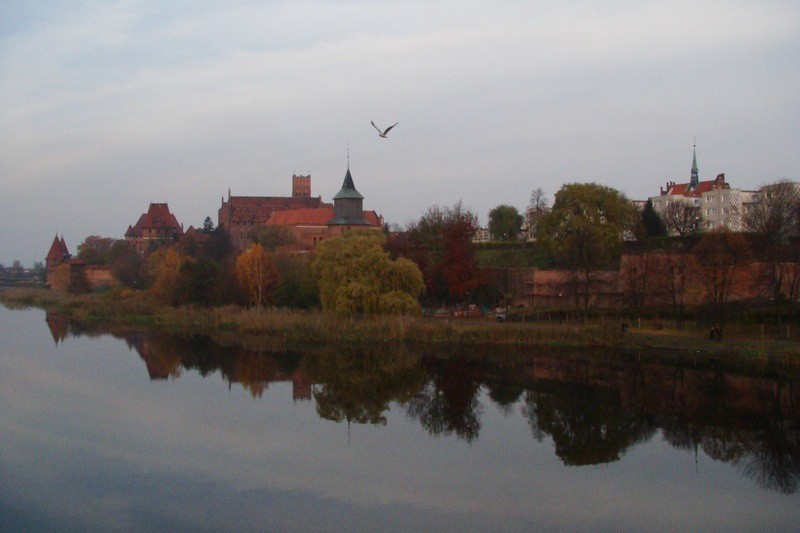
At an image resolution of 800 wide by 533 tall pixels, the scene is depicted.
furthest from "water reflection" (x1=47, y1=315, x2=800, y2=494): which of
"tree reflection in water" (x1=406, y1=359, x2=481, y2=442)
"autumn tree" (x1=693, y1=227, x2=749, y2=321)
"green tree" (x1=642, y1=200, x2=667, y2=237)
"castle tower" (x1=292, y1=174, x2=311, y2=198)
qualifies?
"castle tower" (x1=292, y1=174, x2=311, y2=198)

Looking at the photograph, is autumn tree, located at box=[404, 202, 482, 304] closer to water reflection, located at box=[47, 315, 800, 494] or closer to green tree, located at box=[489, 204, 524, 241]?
water reflection, located at box=[47, 315, 800, 494]

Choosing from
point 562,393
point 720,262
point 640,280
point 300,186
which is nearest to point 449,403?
point 562,393

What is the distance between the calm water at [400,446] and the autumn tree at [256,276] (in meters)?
14.4

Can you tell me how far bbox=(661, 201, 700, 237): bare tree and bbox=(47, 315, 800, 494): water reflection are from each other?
22422mm

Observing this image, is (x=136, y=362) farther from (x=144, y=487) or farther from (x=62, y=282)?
(x=62, y=282)

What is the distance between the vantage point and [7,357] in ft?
95.1

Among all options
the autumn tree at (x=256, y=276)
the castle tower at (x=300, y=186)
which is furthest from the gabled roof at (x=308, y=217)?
the autumn tree at (x=256, y=276)

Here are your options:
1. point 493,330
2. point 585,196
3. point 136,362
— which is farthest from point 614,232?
point 136,362

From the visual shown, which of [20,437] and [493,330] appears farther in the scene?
[493,330]

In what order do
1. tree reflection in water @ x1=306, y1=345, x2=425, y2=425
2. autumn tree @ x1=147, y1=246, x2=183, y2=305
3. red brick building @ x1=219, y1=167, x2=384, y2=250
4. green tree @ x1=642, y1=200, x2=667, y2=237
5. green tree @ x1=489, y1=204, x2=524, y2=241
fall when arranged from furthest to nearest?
red brick building @ x1=219, y1=167, x2=384, y2=250 < green tree @ x1=489, y1=204, x2=524, y2=241 < green tree @ x1=642, y1=200, x2=667, y2=237 < autumn tree @ x1=147, y1=246, x2=183, y2=305 < tree reflection in water @ x1=306, y1=345, x2=425, y2=425

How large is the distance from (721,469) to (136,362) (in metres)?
20.1

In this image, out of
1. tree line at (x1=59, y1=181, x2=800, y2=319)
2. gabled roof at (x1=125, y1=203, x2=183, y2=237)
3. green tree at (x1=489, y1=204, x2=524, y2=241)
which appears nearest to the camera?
tree line at (x1=59, y1=181, x2=800, y2=319)

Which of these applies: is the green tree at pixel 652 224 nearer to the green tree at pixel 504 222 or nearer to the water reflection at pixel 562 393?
the green tree at pixel 504 222

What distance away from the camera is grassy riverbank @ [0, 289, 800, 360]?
84.1 feet
